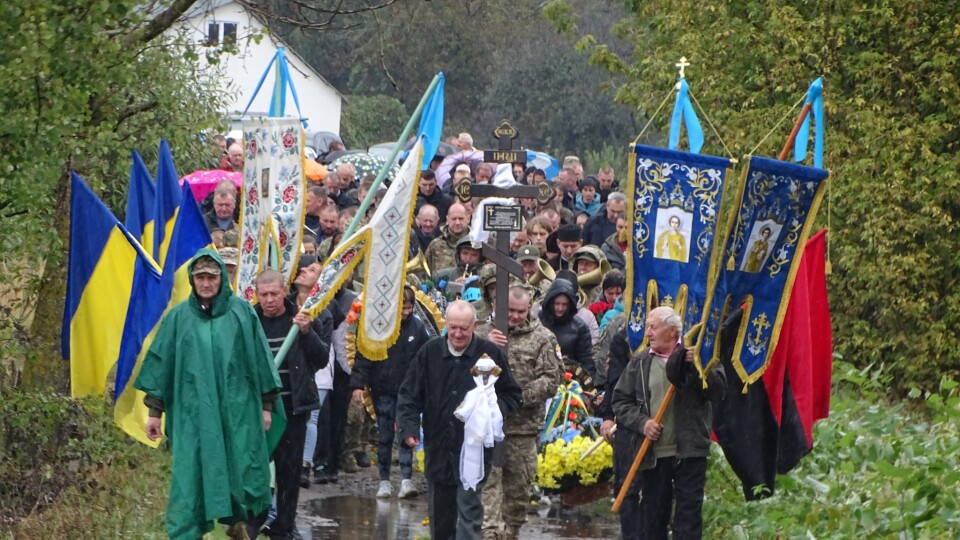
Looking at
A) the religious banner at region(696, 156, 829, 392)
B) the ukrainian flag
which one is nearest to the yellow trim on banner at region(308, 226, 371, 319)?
the ukrainian flag

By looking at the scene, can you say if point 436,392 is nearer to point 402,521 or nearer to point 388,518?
point 402,521

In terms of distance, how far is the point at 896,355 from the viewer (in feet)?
62.1

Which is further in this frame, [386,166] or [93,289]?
[93,289]

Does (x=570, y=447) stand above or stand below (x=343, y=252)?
below

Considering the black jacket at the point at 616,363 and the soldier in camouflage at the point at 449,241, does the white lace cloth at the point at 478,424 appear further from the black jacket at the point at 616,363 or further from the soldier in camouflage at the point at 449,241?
the soldier in camouflage at the point at 449,241

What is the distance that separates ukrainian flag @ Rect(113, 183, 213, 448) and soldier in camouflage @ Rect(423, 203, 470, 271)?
17.2 ft

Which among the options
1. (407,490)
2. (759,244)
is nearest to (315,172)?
(407,490)

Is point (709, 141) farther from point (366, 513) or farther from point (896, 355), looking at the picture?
point (366, 513)

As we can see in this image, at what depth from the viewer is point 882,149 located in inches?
727

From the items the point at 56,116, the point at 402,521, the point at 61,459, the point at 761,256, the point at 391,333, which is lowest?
the point at 402,521

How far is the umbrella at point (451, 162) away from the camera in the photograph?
23.5m

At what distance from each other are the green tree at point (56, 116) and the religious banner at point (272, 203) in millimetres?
856

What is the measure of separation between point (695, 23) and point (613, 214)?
101 inches

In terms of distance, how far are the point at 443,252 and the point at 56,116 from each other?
7471mm
